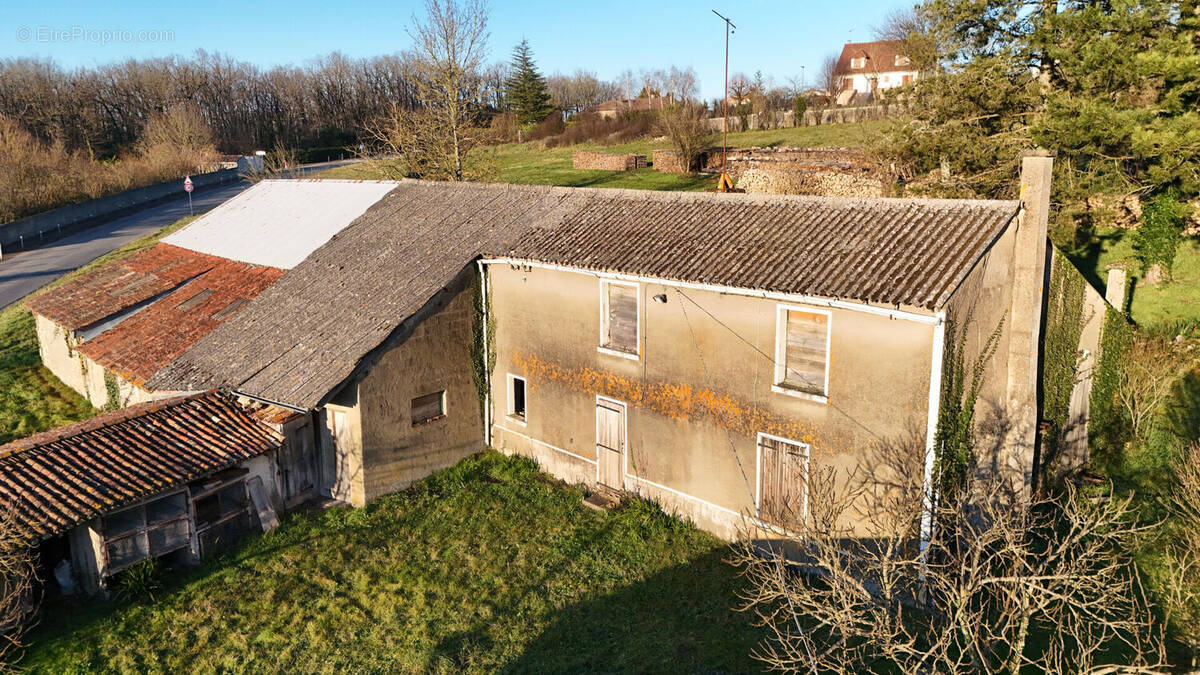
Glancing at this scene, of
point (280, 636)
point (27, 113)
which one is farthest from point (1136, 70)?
point (27, 113)

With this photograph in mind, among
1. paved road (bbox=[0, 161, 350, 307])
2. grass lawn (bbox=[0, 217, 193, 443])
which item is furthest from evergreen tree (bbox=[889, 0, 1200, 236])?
paved road (bbox=[0, 161, 350, 307])

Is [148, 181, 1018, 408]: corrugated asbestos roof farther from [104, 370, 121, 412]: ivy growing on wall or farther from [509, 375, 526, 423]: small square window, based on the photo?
[509, 375, 526, 423]: small square window

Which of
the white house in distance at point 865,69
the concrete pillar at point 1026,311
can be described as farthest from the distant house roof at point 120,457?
the white house in distance at point 865,69

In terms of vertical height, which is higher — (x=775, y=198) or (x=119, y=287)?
(x=775, y=198)

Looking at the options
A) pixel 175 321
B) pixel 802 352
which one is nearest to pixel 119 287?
pixel 175 321

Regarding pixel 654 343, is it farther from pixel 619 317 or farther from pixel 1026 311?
pixel 1026 311
